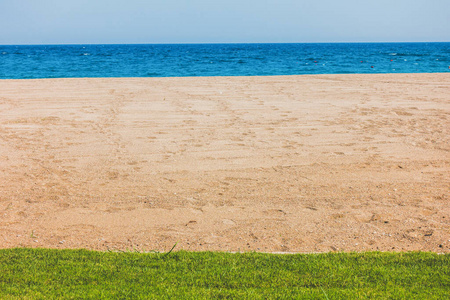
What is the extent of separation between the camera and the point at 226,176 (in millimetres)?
5332

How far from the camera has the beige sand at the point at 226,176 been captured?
3.82 meters

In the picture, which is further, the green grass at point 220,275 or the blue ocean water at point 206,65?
the blue ocean water at point 206,65

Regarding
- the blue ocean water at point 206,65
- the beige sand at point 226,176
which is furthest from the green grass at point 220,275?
the blue ocean water at point 206,65

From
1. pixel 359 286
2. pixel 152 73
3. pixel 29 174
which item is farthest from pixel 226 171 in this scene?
pixel 152 73

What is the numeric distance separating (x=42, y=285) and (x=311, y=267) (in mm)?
1850

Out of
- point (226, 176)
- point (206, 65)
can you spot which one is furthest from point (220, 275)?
point (206, 65)

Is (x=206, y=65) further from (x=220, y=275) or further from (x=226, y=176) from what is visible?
(x=220, y=275)

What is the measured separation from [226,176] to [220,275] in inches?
99.8

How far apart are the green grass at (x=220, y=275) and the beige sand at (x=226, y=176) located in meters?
0.41

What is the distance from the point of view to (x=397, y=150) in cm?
641

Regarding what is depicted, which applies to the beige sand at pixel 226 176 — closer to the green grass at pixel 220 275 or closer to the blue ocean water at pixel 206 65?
the green grass at pixel 220 275

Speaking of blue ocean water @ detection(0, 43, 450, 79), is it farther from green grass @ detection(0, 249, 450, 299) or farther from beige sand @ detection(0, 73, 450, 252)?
green grass @ detection(0, 249, 450, 299)

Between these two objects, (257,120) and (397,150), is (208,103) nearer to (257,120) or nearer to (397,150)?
(257,120)

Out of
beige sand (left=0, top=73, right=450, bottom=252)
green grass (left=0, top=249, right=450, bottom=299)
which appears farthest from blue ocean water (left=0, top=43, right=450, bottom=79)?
green grass (left=0, top=249, right=450, bottom=299)
